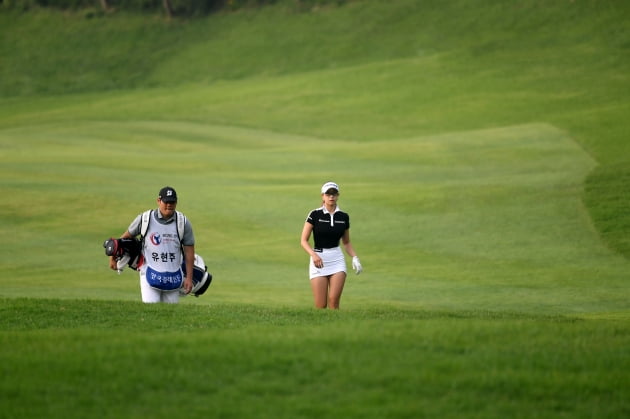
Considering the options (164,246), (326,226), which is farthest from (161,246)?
(326,226)

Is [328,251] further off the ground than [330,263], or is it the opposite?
[328,251]

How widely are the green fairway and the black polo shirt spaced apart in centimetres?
117

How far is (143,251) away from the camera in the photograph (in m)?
14.1

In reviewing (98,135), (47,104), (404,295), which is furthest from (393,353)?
(47,104)

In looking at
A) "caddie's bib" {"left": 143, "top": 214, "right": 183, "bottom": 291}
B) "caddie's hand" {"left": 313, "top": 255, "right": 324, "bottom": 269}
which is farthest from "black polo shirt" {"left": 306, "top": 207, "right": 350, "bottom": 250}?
"caddie's bib" {"left": 143, "top": 214, "right": 183, "bottom": 291}

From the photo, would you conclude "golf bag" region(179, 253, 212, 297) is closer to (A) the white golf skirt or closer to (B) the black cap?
(B) the black cap

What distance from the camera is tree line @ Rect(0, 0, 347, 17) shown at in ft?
332

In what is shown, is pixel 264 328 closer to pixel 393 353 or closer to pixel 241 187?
pixel 393 353

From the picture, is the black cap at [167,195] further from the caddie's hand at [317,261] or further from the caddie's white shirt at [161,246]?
the caddie's hand at [317,261]

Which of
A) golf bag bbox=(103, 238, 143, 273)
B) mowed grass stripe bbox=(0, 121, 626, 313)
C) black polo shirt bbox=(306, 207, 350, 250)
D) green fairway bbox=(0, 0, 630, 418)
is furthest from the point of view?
mowed grass stripe bbox=(0, 121, 626, 313)

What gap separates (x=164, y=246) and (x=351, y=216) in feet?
52.6

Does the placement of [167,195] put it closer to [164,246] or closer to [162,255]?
[164,246]

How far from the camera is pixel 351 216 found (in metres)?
29.8

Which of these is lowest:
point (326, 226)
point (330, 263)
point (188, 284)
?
point (188, 284)
